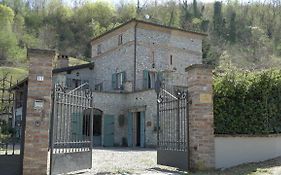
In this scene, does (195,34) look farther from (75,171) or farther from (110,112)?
(75,171)

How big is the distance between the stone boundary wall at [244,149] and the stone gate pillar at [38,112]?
451 centimetres

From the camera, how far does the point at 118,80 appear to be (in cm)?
2616

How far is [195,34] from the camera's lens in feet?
92.5

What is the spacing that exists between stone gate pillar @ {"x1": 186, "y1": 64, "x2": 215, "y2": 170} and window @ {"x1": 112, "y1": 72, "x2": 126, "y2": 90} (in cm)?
1541

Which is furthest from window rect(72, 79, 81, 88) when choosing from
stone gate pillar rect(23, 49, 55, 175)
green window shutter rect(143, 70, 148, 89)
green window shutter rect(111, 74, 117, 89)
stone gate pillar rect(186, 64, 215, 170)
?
stone gate pillar rect(23, 49, 55, 175)

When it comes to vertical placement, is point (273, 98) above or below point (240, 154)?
above

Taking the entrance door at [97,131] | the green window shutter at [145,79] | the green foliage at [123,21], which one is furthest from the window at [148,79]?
the green foliage at [123,21]

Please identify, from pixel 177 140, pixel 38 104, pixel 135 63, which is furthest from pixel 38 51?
pixel 135 63

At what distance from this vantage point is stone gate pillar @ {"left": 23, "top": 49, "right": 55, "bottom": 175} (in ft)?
25.2

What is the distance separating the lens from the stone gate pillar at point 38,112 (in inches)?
303

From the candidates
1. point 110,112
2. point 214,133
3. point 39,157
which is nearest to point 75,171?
point 39,157

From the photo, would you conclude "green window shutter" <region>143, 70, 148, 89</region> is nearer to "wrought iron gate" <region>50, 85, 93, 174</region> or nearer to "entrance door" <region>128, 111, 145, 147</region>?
"entrance door" <region>128, 111, 145, 147</region>

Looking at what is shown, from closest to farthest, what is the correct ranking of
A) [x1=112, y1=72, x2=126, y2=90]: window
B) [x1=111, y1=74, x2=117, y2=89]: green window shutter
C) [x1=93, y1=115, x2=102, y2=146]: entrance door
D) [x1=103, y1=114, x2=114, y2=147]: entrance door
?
[x1=103, y1=114, x2=114, y2=147]: entrance door < [x1=93, y1=115, x2=102, y2=146]: entrance door < [x1=112, y1=72, x2=126, y2=90]: window < [x1=111, y1=74, x2=117, y2=89]: green window shutter

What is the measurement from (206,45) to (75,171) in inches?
1372
